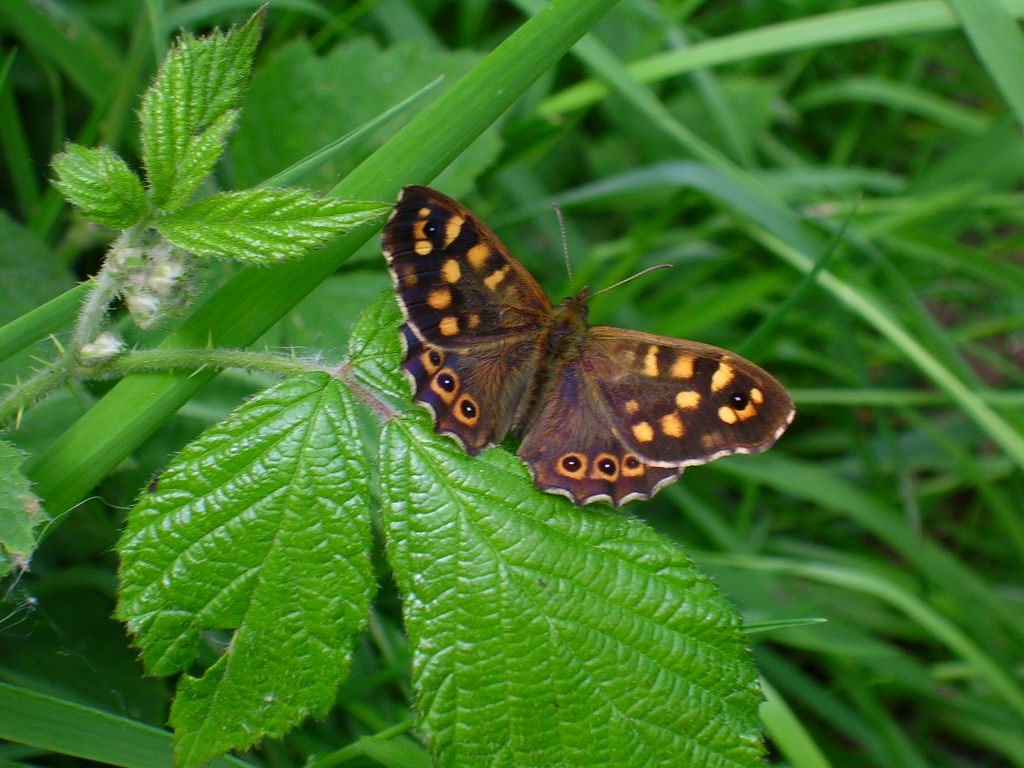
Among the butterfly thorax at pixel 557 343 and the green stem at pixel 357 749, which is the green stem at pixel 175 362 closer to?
the butterfly thorax at pixel 557 343

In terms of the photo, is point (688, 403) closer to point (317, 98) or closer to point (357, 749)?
point (357, 749)

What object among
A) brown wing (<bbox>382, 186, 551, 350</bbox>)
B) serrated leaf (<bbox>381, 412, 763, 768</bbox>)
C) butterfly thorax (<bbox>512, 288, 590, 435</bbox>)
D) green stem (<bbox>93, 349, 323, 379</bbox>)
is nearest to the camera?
serrated leaf (<bbox>381, 412, 763, 768</bbox>)

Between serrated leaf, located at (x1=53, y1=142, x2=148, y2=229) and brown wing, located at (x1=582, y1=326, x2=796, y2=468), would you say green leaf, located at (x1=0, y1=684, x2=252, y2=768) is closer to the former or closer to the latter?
serrated leaf, located at (x1=53, y1=142, x2=148, y2=229)

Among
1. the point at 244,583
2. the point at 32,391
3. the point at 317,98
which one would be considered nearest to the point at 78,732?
the point at 244,583

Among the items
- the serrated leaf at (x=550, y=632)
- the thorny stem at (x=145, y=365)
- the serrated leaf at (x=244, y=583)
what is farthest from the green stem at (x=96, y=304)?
the serrated leaf at (x=550, y=632)

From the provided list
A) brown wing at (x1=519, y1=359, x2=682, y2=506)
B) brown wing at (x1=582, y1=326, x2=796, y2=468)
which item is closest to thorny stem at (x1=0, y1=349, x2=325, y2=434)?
brown wing at (x1=519, y1=359, x2=682, y2=506)

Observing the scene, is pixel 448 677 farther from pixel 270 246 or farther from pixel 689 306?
pixel 689 306

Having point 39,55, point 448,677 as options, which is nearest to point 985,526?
point 448,677
